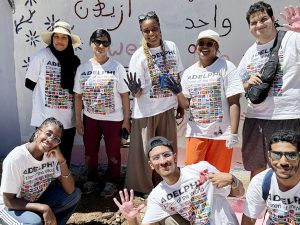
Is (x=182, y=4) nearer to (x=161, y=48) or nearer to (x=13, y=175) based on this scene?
(x=161, y=48)

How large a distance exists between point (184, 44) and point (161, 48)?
94 centimetres

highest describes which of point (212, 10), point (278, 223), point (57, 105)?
point (212, 10)

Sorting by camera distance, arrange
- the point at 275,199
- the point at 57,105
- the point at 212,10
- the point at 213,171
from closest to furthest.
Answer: the point at 275,199
the point at 213,171
the point at 57,105
the point at 212,10

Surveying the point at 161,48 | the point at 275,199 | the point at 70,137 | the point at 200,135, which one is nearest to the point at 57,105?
the point at 70,137

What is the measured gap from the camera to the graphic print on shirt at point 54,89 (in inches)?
151

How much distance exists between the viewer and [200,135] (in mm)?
3350

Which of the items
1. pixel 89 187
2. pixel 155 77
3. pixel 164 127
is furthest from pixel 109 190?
pixel 155 77

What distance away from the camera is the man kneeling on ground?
8.43ft

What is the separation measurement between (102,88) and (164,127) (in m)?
0.67

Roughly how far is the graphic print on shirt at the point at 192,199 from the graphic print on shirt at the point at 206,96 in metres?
0.79

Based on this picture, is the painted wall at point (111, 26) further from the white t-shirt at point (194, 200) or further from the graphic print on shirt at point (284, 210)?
the graphic print on shirt at point (284, 210)

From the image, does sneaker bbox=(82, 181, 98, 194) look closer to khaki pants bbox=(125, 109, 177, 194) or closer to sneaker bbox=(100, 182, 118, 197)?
sneaker bbox=(100, 182, 118, 197)

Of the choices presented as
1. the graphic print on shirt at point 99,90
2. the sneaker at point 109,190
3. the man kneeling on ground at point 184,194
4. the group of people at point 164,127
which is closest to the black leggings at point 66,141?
the group of people at point 164,127

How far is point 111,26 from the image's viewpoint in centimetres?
464
